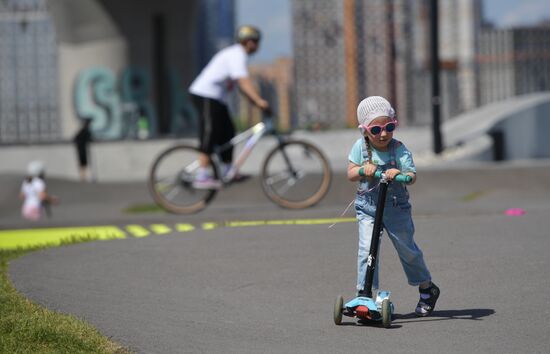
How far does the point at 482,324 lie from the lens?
575cm

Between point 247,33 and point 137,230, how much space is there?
7.35 feet

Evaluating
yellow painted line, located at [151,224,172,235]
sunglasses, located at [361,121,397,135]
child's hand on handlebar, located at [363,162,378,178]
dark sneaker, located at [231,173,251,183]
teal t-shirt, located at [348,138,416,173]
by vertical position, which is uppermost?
sunglasses, located at [361,121,397,135]

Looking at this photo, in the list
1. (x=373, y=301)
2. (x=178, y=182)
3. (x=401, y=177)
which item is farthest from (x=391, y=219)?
(x=178, y=182)

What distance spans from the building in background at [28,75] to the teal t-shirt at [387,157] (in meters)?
164

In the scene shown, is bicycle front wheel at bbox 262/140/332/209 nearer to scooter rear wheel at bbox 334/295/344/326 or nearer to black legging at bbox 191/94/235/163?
black legging at bbox 191/94/235/163

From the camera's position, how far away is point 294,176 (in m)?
12.1

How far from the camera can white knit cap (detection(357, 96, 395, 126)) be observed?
19.1 feet

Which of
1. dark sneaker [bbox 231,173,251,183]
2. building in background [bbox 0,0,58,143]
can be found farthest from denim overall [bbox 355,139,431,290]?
building in background [bbox 0,0,58,143]

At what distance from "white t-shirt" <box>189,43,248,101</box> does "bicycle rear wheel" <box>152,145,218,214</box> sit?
615 millimetres

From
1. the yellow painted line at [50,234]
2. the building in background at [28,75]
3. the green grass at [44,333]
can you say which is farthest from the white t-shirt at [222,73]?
the building in background at [28,75]

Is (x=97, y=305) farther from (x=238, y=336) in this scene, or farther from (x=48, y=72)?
(x=48, y=72)

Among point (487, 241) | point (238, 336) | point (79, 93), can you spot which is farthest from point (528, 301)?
point (79, 93)

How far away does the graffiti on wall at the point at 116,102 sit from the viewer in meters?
43.8

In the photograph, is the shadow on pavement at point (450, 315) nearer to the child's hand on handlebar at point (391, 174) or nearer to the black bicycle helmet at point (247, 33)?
the child's hand on handlebar at point (391, 174)
